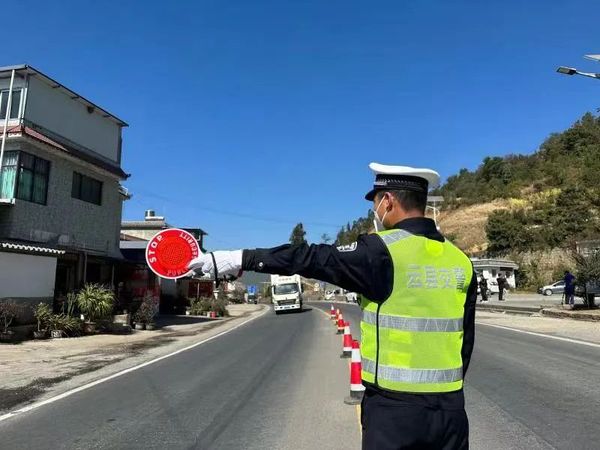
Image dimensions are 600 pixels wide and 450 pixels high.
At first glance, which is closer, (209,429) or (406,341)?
(406,341)

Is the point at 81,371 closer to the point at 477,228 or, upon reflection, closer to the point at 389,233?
the point at 389,233

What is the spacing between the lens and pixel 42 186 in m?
23.1

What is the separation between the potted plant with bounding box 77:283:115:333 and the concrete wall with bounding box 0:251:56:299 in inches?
44.9

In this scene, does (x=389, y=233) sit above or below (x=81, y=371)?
above

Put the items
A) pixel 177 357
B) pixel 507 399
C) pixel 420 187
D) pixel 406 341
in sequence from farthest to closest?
pixel 177 357
pixel 507 399
pixel 420 187
pixel 406 341

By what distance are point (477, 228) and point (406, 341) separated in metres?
83.2

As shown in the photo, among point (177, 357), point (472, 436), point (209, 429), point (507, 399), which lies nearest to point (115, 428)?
point (209, 429)

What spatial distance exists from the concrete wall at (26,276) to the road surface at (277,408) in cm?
850

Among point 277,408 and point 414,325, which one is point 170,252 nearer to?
point 414,325

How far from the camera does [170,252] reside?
2.87m

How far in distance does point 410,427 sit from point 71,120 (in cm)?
A: 2654

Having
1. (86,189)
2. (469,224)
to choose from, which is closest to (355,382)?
(86,189)

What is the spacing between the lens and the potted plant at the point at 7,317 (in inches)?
700

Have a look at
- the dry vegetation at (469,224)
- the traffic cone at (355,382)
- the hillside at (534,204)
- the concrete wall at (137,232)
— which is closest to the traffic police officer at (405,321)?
the traffic cone at (355,382)
